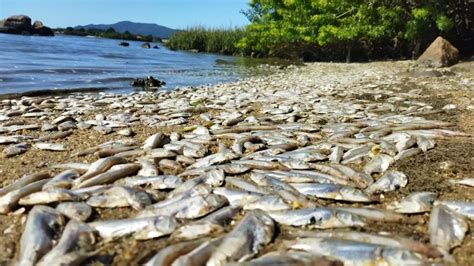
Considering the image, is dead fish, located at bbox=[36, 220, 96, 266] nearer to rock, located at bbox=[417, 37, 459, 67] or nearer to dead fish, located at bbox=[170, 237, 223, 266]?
dead fish, located at bbox=[170, 237, 223, 266]

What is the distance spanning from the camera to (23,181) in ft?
12.8

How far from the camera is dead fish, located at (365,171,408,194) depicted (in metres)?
3.79

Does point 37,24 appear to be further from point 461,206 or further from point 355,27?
point 461,206

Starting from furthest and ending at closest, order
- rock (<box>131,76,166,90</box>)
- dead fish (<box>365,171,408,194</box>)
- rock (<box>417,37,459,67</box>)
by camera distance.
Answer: rock (<box>417,37,459,67</box>) → rock (<box>131,76,166,90</box>) → dead fish (<box>365,171,408,194</box>)

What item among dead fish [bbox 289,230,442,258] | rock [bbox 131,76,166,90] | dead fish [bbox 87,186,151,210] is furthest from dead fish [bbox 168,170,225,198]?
rock [bbox 131,76,166,90]

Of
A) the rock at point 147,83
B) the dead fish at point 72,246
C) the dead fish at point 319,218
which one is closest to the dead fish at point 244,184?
the dead fish at point 319,218

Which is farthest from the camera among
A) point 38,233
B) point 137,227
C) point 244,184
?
point 244,184

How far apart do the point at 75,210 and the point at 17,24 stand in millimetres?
74836

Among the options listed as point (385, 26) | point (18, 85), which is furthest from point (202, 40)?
point (18, 85)

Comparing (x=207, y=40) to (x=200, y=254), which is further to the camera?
(x=207, y=40)

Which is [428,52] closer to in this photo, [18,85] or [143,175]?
[18,85]

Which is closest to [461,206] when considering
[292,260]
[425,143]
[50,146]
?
[292,260]

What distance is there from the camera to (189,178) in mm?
Result: 4094

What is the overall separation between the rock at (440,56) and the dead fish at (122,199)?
15.8 m
